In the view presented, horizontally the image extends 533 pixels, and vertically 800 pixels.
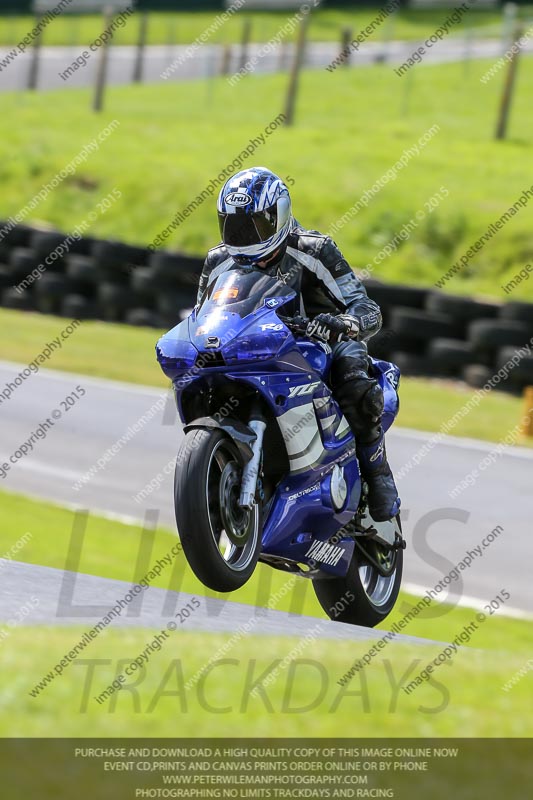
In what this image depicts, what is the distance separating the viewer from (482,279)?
17.6 metres

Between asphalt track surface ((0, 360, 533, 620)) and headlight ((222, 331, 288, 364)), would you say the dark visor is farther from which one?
asphalt track surface ((0, 360, 533, 620))

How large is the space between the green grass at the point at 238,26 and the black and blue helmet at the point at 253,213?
98.1 ft

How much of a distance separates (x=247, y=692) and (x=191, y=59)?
97.3 feet

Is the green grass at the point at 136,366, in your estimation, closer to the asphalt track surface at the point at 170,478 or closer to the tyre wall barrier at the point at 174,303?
the tyre wall barrier at the point at 174,303

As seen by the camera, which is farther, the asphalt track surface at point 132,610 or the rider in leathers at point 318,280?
the rider in leathers at point 318,280

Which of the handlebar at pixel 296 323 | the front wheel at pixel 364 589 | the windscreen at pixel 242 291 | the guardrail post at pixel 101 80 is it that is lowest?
the guardrail post at pixel 101 80

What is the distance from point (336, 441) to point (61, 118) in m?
19.0

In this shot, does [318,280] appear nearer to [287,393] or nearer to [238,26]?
[287,393]

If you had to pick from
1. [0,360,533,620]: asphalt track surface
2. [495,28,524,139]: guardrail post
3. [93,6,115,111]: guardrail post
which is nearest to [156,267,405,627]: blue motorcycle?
[0,360,533,620]: asphalt track surface

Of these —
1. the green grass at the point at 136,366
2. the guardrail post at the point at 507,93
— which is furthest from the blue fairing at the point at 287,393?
the guardrail post at the point at 507,93

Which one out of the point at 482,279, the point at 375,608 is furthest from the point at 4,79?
the point at 375,608

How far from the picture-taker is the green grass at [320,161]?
59.9 ft

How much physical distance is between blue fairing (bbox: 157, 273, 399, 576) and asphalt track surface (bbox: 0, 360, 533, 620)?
192cm

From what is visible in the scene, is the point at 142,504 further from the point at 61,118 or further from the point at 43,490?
the point at 61,118
